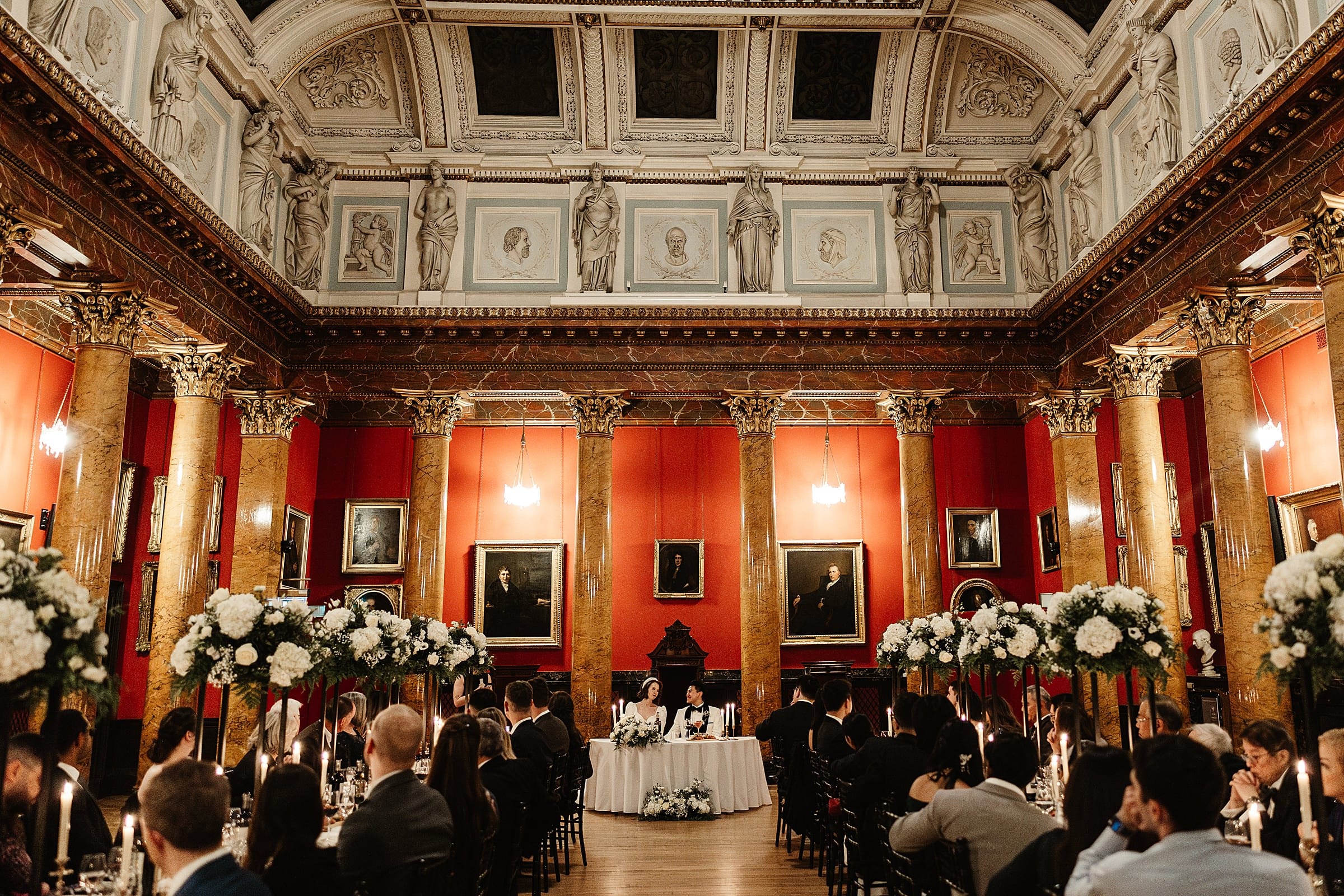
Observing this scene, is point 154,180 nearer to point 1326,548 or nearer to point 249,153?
point 249,153

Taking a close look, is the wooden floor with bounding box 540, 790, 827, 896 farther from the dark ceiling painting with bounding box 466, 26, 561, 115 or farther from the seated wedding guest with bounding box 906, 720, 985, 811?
the dark ceiling painting with bounding box 466, 26, 561, 115

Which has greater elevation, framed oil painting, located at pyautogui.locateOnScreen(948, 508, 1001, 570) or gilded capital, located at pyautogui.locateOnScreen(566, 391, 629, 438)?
gilded capital, located at pyautogui.locateOnScreen(566, 391, 629, 438)

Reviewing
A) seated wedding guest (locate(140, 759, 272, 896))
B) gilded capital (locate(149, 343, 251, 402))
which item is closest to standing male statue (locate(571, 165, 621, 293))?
gilded capital (locate(149, 343, 251, 402))

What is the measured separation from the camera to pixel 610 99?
1616 centimetres

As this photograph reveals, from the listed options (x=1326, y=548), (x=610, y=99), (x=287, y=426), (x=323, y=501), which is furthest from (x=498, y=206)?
(x=1326, y=548)

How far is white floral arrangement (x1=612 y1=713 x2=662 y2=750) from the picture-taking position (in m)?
11.5

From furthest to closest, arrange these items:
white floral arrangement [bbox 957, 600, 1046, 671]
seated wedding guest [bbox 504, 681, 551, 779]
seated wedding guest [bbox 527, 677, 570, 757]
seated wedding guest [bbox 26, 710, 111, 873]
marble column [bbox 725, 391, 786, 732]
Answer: marble column [bbox 725, 391, 786, 732]
seated wedding guest [bbox 527, 677, 570, 757]
white floral arrangement [bbox 957, 600, 1046, 671]
seated wedding guest [bbox 504, 681, 551, 779]
seated wedding guest [bbox 26, 710, 111, 873]

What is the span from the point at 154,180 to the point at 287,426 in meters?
5.12

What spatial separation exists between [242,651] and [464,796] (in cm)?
198

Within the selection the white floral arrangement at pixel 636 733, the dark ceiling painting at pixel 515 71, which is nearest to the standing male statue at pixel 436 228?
the dark ceiling painting at pixel 515 71

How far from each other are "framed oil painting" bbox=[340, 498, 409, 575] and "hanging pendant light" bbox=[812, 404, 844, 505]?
7357 mm

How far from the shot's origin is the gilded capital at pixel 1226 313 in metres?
11.0

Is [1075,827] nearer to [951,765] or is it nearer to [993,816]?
[993,816]

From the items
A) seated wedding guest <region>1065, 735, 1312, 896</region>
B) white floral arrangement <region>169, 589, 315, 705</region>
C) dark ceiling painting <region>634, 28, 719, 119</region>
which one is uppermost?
dark ceiling painting <region>634, 28, 719, 119</region>
